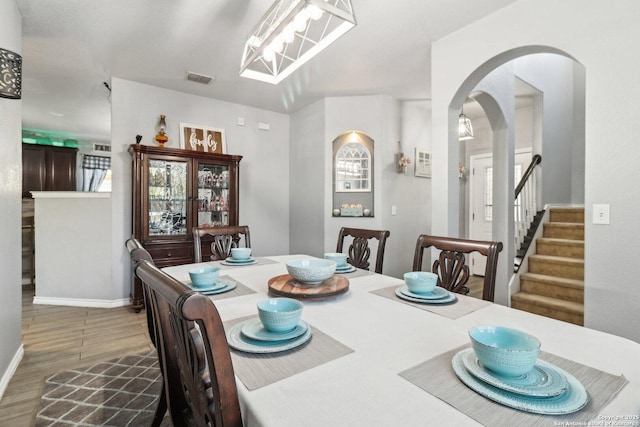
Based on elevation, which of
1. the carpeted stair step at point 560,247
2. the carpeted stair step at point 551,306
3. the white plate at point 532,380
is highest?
the white plate at point 532,380

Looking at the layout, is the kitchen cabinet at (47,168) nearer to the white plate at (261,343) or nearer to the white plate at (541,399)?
the white plate at (261,343)

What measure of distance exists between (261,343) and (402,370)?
0.35 meters

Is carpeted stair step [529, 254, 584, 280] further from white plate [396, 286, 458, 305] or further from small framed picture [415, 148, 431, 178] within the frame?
white plate [396, 286, 458, 305]

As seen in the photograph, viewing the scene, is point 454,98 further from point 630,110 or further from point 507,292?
point 507,292

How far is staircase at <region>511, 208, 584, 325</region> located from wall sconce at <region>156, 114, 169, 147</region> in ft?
13.0

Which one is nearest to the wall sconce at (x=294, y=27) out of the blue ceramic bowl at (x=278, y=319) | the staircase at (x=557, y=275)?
the blue ceramic bowl at (x=278, y=319)

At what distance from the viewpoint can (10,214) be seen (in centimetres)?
204

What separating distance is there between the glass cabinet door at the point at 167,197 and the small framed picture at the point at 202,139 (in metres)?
0.44

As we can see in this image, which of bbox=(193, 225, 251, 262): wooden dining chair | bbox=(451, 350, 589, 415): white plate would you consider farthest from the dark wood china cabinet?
bbox=(451, 350, 589, 415): white plate

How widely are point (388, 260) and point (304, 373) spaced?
11.4ft

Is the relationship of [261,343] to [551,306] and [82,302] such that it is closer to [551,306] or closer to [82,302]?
[551,306]

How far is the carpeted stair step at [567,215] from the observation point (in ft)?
12.7

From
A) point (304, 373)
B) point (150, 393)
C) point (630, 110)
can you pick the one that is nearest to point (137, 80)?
point (150, 393)

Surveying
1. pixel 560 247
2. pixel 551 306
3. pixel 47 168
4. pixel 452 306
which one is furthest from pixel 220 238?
pixel 47 168
